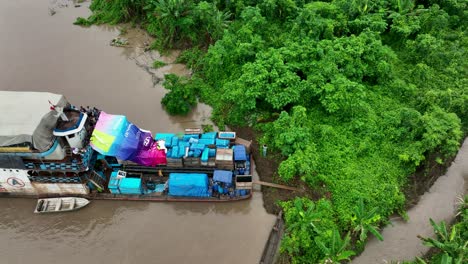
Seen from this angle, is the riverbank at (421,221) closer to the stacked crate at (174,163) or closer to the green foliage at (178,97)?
the stacked crate at (174,163)

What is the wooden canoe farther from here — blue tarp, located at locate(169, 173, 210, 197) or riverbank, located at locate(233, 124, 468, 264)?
riverbank, located at locate(233, 124, 468, 264)

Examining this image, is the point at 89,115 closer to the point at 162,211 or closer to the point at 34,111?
the point at 34,111

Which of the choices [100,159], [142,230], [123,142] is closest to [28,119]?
[100,159]

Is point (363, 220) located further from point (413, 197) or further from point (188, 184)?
point (188, 184)

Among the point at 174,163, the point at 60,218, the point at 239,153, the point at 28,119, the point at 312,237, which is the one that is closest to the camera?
the point at 312,237

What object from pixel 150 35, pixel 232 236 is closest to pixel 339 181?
pixel 232 236
